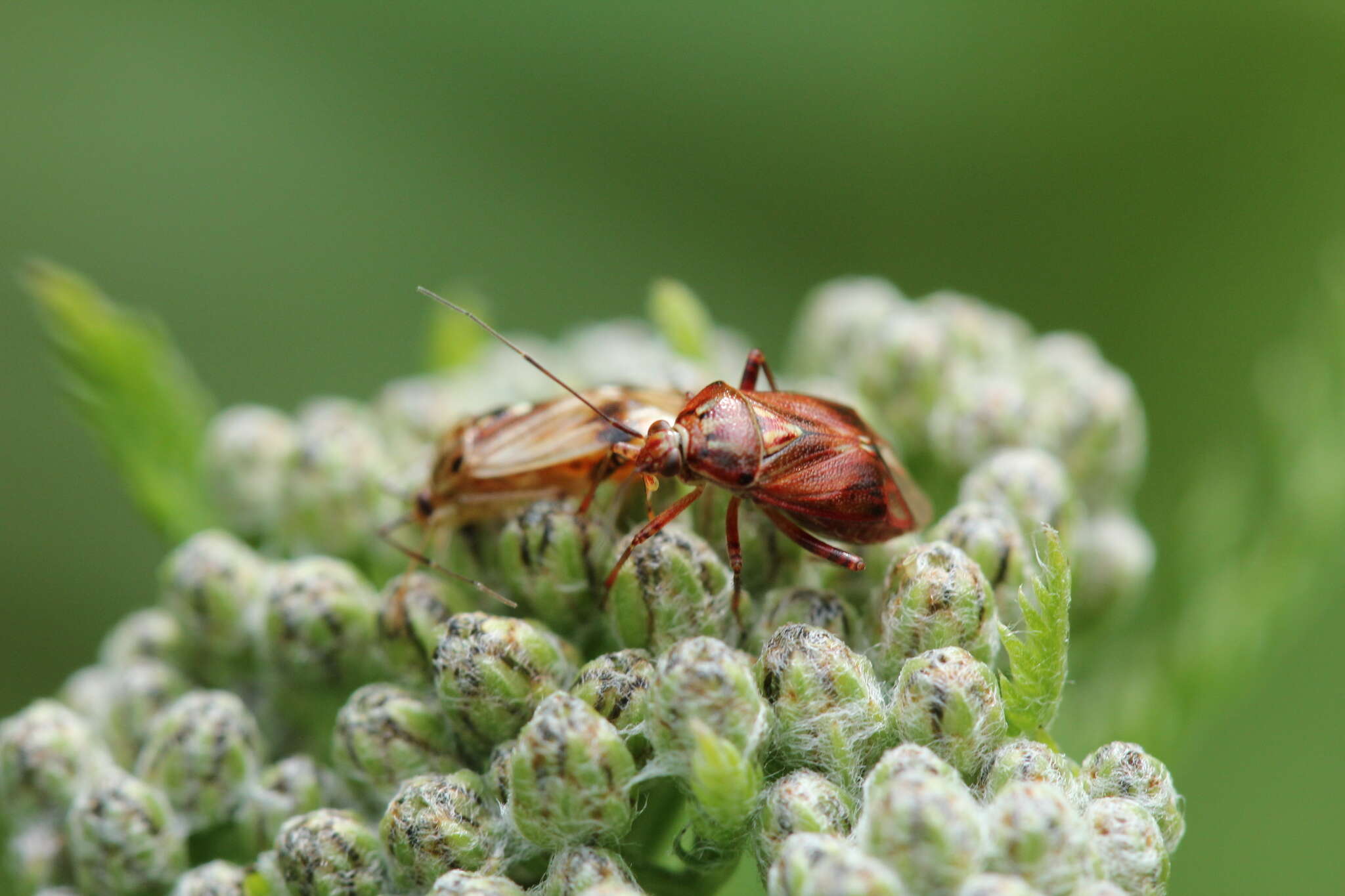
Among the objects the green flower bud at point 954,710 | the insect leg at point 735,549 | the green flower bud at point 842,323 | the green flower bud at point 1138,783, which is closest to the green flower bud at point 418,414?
the insect leg at point 735,549

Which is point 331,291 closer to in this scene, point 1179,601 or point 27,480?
point 27,480

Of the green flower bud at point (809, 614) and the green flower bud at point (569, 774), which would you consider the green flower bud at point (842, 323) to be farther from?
the green flower bud at point (569, 774)

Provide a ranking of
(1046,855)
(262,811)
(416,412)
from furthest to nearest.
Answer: (416,412) < (262,811) < (1046,855)

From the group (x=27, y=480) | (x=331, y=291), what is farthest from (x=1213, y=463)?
(x=27, y=480)

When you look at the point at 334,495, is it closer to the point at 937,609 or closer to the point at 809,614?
the point at 809,614

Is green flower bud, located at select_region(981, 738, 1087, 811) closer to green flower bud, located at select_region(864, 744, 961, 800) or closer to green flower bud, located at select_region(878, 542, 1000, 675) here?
green flower bud, located at select_region(864, 744, 961, 800)

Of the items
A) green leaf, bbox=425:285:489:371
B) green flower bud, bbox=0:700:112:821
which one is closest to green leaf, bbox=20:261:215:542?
green flower bud, bbox=0:700:112:821
